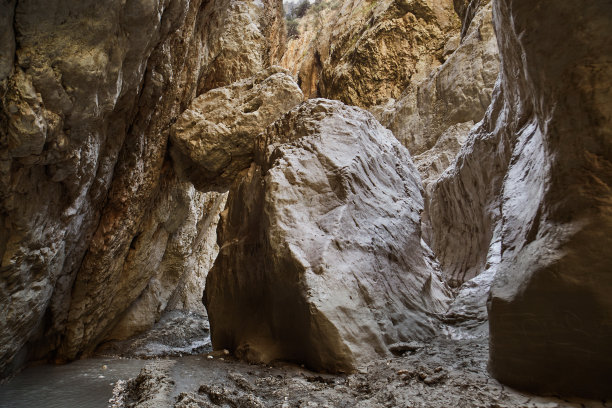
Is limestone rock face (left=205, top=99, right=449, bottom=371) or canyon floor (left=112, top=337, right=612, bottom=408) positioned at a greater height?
limestone rock face (left=205, top=99, right=449, bottom=371)

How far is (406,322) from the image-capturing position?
4.82m

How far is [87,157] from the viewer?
4.10 metres

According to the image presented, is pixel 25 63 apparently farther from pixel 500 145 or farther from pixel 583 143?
pixel 500 145

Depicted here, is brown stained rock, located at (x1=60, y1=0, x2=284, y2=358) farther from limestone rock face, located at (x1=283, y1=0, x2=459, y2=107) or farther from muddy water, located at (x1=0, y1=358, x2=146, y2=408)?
limestone rock face, located at (x1=283, y1=0, x2=459, y2=107)

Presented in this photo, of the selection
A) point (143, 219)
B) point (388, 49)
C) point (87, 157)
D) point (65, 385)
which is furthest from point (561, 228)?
point (388, 49)

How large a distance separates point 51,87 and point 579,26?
3.61m

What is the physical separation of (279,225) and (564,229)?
3.27 metres

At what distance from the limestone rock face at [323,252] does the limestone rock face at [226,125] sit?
1.87 feet

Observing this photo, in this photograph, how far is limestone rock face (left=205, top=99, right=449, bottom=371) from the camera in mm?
4371

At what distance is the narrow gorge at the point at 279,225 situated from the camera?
249cm

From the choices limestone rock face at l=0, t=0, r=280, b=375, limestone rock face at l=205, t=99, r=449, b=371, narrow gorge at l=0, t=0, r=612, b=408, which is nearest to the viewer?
narrow gorge at l=0, t=0, r=612, b=408

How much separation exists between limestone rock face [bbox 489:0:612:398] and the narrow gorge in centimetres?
1

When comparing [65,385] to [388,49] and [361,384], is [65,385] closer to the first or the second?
[361,384]

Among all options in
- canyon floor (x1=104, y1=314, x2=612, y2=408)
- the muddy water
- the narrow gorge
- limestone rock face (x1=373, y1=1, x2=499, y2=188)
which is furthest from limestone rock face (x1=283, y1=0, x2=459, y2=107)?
the muddy water
